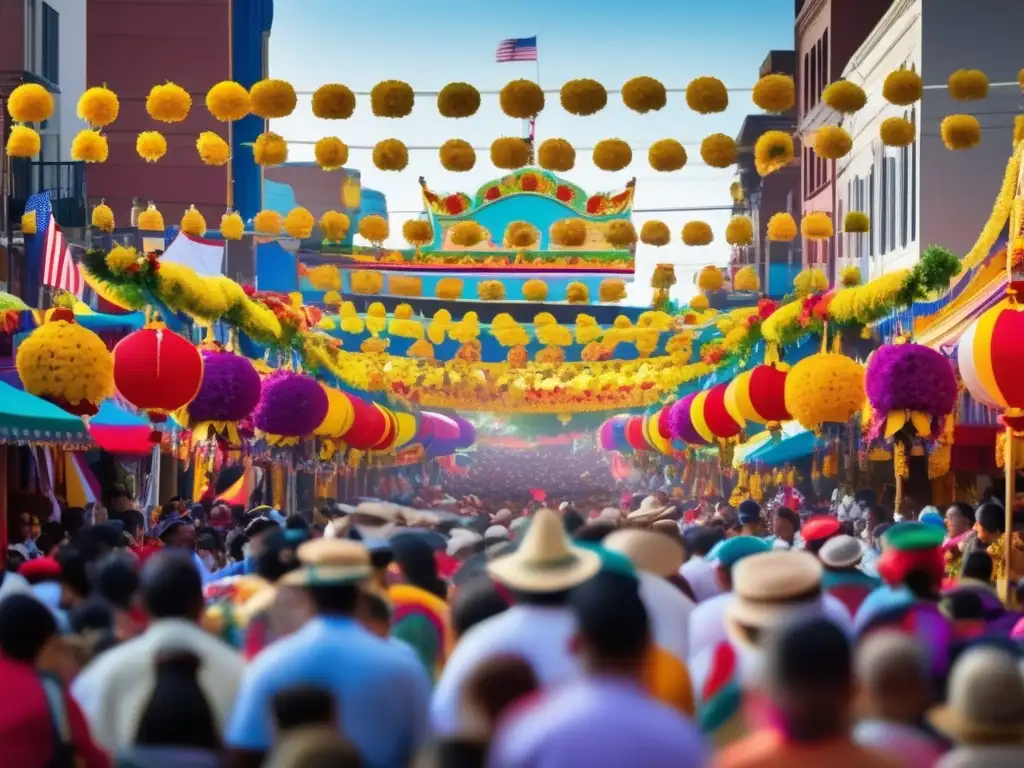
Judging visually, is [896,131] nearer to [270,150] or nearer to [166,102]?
[270,150]

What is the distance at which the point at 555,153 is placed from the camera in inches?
720

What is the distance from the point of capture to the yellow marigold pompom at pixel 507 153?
17688 millimetres

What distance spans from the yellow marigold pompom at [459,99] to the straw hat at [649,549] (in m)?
7.91

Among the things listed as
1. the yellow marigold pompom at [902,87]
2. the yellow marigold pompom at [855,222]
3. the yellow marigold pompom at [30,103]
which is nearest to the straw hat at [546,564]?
the yellow marigold pompom at [902,87]

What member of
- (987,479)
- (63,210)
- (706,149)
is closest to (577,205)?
(63,210)

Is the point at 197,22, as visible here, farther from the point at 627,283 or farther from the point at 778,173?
the point at 778,173

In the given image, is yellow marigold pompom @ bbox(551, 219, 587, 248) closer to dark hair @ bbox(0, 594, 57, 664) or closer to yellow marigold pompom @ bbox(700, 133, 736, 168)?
yellow marigold pompom @ bbox(700, 133, 736, 168)

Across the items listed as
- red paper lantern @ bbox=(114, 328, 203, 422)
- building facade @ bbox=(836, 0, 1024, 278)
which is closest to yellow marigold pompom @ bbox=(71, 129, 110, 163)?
red paper lantern @ bbox=(114, 328, 203, 422)

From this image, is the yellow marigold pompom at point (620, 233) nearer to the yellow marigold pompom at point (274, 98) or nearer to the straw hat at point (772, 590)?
the yellow marigold pompom at point (274, 98)

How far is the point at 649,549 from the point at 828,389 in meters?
10.2

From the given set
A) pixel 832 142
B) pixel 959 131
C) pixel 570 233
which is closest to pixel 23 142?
pixel 832 142

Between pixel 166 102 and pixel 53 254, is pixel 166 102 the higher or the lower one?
the higher one

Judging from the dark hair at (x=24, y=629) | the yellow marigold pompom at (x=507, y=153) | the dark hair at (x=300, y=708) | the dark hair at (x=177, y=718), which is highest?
the yellow marigold pompom at (x=507, y=153)

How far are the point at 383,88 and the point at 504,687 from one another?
11307mm
